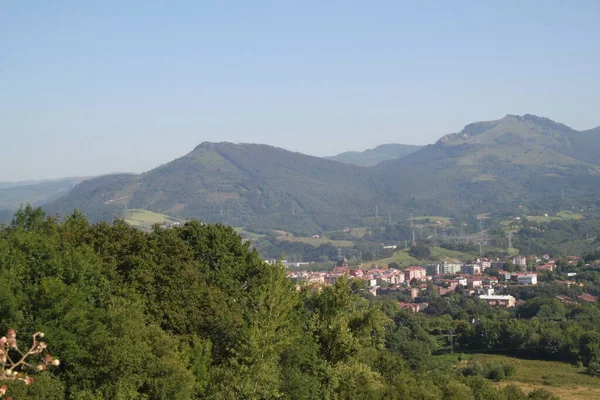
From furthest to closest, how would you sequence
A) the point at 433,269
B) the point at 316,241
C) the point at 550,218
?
the point at 550,218, the point at 316,241, the point at 433,269

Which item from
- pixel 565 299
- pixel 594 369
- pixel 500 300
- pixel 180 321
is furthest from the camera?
pixel 500 300

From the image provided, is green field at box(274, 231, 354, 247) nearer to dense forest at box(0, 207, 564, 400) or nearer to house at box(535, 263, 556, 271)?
house at box(535, 263, 556, 271)

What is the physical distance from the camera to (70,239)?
21844mm

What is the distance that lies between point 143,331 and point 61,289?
202 cm

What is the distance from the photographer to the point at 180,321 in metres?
20.1

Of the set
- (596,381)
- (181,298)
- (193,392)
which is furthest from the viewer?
(596,381)

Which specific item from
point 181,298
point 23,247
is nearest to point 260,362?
point 181,298

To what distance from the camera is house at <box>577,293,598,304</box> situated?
76387mm

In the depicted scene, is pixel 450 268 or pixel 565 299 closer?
pixel 565 299

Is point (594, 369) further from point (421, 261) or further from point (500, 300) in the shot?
Answer: point (421, 261)

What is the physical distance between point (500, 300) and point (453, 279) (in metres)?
25.9

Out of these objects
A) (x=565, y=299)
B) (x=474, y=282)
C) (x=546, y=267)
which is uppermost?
(x=546, y=267)

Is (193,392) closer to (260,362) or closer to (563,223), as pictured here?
(260,362)

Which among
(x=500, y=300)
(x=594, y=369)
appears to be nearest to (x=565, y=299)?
(x=500, y=300)
